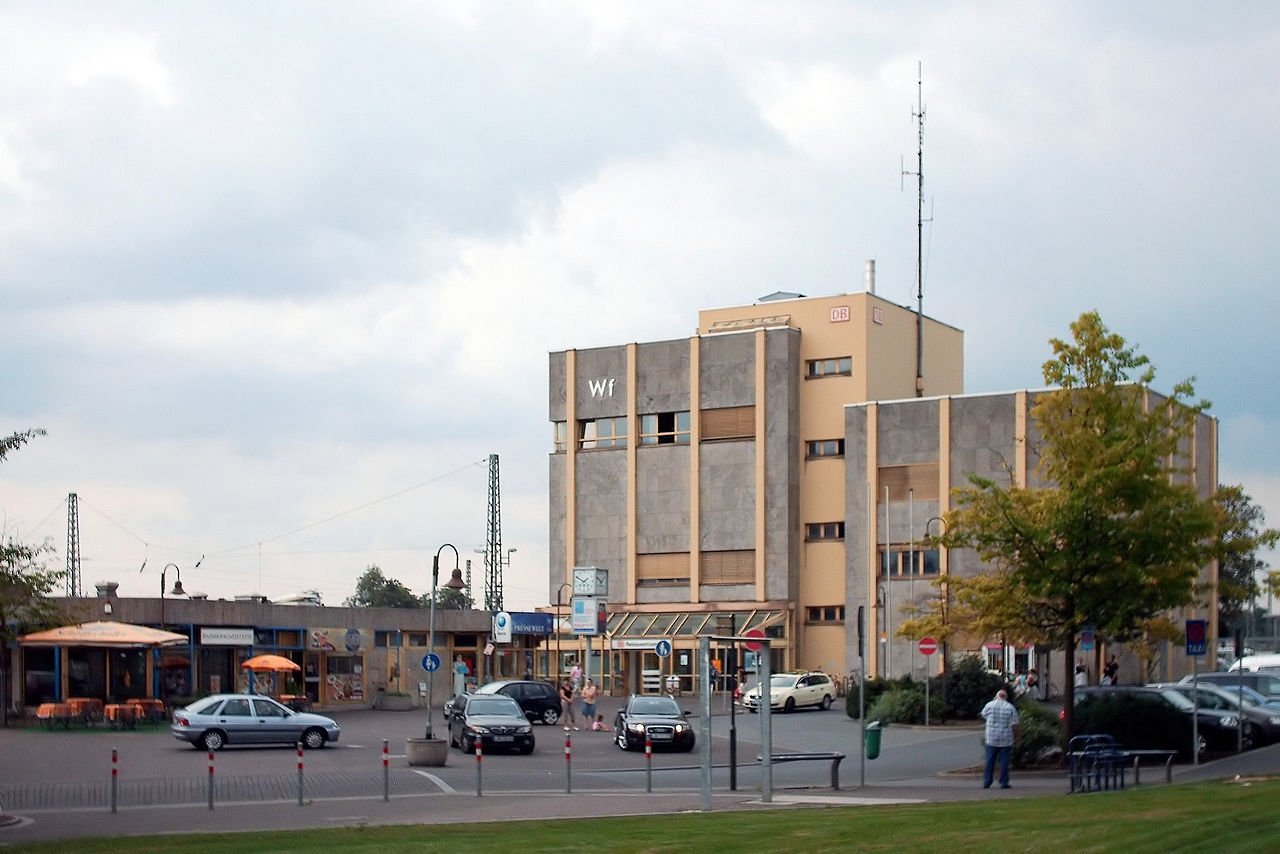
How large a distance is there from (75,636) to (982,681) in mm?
28704

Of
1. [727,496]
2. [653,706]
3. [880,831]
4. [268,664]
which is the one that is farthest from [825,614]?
[880,831]

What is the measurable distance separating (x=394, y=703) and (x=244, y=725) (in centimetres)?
2424

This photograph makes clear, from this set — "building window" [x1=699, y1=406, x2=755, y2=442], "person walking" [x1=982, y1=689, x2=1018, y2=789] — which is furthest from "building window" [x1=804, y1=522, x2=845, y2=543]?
"person walking" [x1=982, y1=689, x2=1018, y2=789]

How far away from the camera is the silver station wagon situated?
41.0m

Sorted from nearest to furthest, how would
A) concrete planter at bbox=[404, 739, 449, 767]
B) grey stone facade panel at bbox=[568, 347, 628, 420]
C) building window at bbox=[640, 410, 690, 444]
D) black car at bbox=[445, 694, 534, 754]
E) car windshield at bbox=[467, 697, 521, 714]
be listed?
concrete planter at bbox=[404, 739, 449, 767] < black car at bbox=[445, 694, 534, 754] < car windshield at bbox=[467, 697, 521, 714] < building window at bbox=[640, 410, 690, 444] < grey stone facade panel at bbox=[568, 347, 628, 420]

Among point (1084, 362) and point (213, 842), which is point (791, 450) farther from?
point (213, 842)

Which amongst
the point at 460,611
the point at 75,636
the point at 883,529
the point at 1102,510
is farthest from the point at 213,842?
the point at 883,529

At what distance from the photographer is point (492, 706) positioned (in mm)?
42531

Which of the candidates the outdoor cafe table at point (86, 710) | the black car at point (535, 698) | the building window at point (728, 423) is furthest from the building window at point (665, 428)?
the outdoor cafe table at point (86, 710)

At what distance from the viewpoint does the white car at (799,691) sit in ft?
204

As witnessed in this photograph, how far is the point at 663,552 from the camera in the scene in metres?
85.6

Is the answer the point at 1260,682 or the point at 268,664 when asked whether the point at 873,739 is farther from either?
the point at 268,664

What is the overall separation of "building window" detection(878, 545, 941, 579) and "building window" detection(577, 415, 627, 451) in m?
17.2

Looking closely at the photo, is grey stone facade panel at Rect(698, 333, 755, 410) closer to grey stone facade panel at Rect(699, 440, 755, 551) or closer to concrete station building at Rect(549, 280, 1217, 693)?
concrete station building at Rect(549, 280, 1217, 693)
